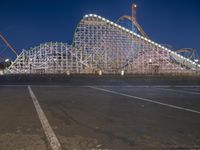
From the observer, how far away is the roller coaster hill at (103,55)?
32531mm

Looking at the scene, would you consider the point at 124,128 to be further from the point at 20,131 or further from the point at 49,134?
the point at 20,131

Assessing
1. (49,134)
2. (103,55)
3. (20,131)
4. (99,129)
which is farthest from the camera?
(103,55)

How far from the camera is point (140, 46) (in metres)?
34.0

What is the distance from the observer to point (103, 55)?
109 feet

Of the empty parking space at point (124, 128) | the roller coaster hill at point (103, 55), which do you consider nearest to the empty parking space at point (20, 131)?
the empty parking space at point (124, 128)

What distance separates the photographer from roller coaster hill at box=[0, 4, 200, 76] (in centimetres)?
3253

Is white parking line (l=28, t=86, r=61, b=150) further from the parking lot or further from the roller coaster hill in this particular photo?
the roller coaster hill

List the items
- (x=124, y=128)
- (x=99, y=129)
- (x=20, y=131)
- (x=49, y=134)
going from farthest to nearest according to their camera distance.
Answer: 1. (x=124, y=128)
2. (x=99, y=129)
3. (x=20, y=131)
4. (x=49, y=134)

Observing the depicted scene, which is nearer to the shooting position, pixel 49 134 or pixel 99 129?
pixel 49 134

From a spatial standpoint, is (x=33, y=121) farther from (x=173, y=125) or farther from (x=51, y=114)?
(x=173, y=125)

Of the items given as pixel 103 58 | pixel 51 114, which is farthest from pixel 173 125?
pixel 103 58

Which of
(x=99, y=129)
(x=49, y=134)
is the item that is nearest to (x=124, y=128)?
(x=99, y=129)

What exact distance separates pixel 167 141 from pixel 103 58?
30.6m

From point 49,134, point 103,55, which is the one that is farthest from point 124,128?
point 103,55
